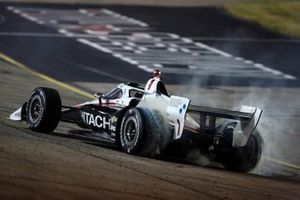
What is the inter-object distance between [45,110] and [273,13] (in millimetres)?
22855

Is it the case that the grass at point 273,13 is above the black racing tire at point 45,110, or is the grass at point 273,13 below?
above

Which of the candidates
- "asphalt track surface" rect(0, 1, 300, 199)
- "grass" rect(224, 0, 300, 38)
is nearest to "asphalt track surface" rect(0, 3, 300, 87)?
"asphalt track surface" rect(0, 1, 300, 199)

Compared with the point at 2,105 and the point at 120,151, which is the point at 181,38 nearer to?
the point at 2,105

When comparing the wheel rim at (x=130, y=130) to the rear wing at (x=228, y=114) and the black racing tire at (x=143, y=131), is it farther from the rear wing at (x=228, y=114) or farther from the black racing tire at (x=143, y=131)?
the rear wing at (x=228, y=114)

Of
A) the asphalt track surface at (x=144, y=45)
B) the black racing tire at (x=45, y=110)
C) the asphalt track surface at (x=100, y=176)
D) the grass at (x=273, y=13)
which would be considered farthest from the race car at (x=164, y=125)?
the grass at (x=273, y=13)

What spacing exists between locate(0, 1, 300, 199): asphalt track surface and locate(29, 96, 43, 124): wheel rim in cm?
25

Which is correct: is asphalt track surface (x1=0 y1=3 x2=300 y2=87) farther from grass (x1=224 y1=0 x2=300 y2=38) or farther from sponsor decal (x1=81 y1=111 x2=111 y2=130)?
sponsor decal (x1=81 y1=111 x2=111 y2=130)

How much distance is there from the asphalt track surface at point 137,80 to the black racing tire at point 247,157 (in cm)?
42

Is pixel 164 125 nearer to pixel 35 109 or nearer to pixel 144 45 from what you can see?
pixel 35 109

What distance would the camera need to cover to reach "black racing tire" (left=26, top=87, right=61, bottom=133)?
13.5 meters

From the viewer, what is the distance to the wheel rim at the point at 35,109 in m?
13.6

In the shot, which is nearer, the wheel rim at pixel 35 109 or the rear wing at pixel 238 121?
the rear wing at pixel 238 121

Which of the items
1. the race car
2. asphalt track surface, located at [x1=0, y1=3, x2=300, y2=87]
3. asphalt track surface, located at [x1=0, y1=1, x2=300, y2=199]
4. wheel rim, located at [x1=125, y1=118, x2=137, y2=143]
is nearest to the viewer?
asphalt track surface, located at [x1=0, y1=1, x2=300, y2=199]

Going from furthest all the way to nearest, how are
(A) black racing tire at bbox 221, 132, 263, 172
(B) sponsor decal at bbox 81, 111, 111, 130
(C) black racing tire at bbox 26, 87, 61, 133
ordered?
(C) black racing tire at bbox 26, 87, 61, 133
(B) sponsor decal at bbox 81, 111, 111, 130
(A) black racing tire at bbox 221, 132, 263, 172
